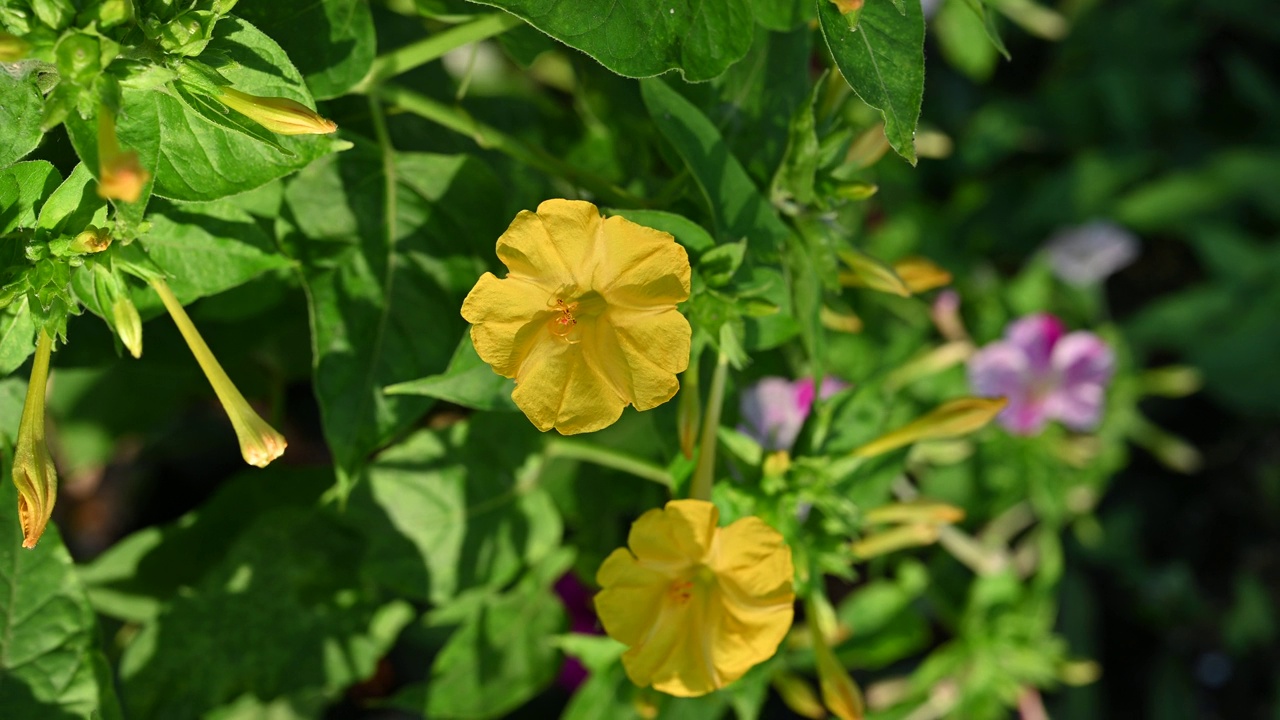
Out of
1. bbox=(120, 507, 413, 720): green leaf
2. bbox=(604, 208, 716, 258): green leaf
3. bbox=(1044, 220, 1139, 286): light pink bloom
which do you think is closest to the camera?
bbox=(604, 208, 716, 258): green leaf

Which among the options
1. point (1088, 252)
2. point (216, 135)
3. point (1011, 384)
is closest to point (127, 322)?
point (216, 135)

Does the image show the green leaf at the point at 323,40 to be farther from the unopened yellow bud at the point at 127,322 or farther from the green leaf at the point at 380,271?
the unopened yellow bud at the point at 127,322

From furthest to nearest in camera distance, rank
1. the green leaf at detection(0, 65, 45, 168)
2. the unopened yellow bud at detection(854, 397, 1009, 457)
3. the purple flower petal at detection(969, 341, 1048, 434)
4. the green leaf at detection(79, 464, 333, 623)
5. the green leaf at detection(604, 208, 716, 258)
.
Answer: the purple flower petal at detection(969, 341, 1048, 434) < the green leaf at detection(79, 464, 333, 623) < the unopened yellow bud at detection(854, 397, 1009, 457) < the green leaf at detection(604, 208, 716, 258) < the green leaf at detection(0, 65, 45, 168)

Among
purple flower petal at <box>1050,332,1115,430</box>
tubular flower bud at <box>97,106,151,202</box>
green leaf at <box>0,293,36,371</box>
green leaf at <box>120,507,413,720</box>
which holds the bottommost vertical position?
purple flower petal at <box>1050,332,1115,430</box>

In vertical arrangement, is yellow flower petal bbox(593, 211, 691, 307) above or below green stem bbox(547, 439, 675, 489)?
above

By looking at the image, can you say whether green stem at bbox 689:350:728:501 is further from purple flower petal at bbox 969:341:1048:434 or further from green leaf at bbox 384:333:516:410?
purple flower petal at bbox 969:341:1048:434

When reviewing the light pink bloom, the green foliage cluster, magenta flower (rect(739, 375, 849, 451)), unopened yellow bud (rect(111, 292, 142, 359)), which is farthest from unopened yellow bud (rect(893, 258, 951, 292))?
the light pink bloom
